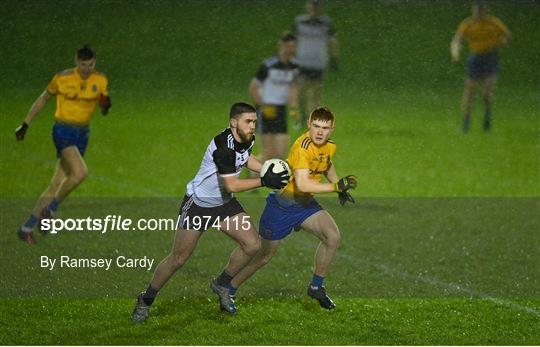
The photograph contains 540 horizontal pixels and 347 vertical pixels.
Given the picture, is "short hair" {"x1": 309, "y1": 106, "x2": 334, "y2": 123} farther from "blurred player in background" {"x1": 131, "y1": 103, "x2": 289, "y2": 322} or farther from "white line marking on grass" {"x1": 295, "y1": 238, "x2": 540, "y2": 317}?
"white line marking on grass" {"x1": 295, "y1": 238, "x2": 540, "y2": 317}

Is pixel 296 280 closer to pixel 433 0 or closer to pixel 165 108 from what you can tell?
pixel 165 108

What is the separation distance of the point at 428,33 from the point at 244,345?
24526mm

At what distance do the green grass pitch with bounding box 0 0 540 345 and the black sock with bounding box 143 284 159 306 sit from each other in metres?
0.27

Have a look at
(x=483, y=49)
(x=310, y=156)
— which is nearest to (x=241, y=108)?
(x=310, y=156)

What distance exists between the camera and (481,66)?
24.1 metres

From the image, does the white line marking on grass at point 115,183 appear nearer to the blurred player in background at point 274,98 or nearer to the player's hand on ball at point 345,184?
the blurred player in background at point 274,98

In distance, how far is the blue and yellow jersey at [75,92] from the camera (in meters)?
14.1

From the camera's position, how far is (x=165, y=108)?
28.3m

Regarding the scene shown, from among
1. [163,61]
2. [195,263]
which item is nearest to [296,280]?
[195,263]

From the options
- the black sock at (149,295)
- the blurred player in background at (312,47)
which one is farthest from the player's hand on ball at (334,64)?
the black sock at (149,295)

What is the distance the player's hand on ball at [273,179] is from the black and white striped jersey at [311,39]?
42.2ft

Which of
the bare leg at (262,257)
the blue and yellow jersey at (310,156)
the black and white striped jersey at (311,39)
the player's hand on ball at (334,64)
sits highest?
the black and white striped jersey at (311,39)

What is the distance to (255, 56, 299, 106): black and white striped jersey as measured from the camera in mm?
17016

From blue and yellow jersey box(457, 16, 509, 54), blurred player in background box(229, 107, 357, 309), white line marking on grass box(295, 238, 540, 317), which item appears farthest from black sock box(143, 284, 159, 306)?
blue and yellow jersey box(457, 16, 509, 54)
